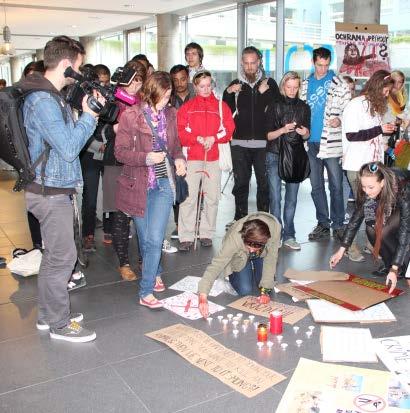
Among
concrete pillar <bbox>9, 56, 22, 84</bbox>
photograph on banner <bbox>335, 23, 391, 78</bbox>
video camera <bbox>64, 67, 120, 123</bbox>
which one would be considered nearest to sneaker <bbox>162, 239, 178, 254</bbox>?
video camera <bbox>64, 67, 120, 123</bbox>

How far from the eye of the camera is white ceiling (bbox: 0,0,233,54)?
405 inches

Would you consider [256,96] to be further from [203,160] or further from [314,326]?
[314,326]

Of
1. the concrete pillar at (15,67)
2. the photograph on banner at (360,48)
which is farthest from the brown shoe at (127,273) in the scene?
the concrete pillar at (15,67)

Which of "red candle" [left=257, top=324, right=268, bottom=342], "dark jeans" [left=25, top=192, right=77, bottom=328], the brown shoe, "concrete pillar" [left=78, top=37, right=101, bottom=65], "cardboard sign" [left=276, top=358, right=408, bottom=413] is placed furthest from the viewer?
"concrete pillar" [left=78, top=37, right=101, bottom=65]

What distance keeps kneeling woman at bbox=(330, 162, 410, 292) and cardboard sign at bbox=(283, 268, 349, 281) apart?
21 cm

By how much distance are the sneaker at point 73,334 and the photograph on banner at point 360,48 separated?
13.5 ft

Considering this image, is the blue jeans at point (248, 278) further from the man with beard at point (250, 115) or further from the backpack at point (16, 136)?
the backpack at point (16, 136)

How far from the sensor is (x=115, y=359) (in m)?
2.56

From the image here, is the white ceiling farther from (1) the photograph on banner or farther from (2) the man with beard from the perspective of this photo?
(2) the man with beard

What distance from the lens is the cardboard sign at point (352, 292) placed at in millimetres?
3080

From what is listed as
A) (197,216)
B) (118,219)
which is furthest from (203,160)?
(118,219)

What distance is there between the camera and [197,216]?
4.43 metres

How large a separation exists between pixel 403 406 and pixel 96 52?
16231mm

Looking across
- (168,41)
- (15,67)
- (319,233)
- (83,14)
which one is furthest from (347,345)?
(15,67)
